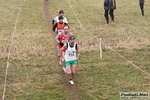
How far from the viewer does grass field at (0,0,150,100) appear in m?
10.2

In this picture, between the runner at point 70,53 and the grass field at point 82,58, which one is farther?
the grass field at point 82,58

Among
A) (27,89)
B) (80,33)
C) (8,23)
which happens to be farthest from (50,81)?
(8,23)

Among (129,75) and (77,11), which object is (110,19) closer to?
(77,11)

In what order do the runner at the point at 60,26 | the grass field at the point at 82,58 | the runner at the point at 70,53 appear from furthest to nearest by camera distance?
the runner at the point at 60,26 < the grass field at the point at 82,58 < the runner at the point at 70,53

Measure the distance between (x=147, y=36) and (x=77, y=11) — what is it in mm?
8946

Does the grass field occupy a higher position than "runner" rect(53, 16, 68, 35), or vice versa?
"runner" rect(53, 16, 68, 35)

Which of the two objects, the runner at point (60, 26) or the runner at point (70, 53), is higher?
the runner at point (60, 26)

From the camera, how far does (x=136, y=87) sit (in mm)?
10281

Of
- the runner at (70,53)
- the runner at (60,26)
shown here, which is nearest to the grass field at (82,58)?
the runner at (70,53)

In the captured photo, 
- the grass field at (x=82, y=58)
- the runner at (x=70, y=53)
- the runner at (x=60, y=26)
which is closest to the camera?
the runner at (x=70, y=53)

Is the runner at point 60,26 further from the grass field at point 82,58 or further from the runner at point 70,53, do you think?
the runner at point 70,53

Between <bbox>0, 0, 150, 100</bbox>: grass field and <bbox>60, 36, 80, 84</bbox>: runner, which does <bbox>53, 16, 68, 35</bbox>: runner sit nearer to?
<bbox>0, 0, 150, 100</bbox>: grass field

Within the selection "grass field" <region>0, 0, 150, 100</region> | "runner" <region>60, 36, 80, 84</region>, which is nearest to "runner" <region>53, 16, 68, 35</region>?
"grass field" <region>0, 0, 150, 100</region>

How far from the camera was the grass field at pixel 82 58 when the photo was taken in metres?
10.2
